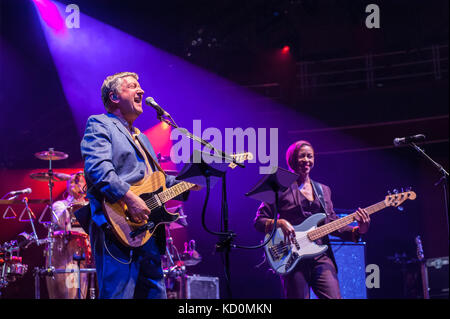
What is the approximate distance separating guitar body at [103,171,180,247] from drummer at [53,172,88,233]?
3830mm

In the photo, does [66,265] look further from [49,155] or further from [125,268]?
[125,268]

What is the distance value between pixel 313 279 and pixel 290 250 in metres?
0.35

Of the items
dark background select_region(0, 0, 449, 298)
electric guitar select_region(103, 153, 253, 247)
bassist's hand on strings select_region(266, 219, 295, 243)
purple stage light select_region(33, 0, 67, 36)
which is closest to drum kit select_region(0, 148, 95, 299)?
dark background select_region(0, 0, 449, 298)

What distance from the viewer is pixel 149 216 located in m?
3.38

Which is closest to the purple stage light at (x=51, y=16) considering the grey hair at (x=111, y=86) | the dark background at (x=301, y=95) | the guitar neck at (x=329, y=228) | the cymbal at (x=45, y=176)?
the dark background at (x=301, y=95)

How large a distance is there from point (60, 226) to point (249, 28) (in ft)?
29.9

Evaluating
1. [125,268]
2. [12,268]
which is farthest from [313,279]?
[12,268]

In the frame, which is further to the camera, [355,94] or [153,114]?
[355,94]

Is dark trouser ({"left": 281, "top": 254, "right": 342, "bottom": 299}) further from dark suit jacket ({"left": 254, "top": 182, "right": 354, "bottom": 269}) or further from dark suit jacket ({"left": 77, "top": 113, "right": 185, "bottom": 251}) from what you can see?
dark suit jacket ({"left": 77, "top": 113, "right": 185, "bottom": 251})

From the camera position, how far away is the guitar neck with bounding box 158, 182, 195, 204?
349 cm
